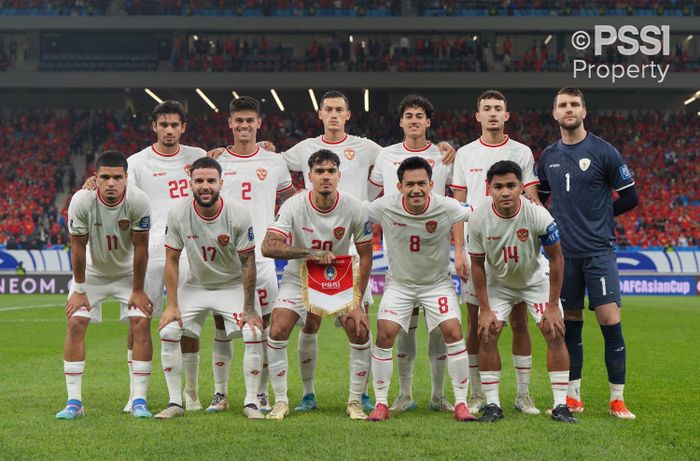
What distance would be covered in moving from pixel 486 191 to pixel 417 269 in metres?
1.00

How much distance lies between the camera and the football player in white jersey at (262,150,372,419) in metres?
6.68

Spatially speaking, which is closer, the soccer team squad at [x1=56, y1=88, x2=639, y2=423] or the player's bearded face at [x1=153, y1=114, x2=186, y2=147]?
the soccer team squad at [x1=56, y1=88, x2=639, y2=423]

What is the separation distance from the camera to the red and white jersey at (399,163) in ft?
24.4

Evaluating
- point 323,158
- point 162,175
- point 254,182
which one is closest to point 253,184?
point 254,182

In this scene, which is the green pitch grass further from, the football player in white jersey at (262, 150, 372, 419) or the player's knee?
the player's knee

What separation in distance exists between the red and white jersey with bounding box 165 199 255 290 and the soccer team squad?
0.04 ft

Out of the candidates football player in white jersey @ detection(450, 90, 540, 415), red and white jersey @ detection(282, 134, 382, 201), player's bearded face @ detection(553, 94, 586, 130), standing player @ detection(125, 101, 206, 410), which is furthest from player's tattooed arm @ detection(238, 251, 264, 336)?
player's bearded face @ detection(553, 94, 586, 130)

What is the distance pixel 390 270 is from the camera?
695cm

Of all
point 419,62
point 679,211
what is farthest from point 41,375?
point 419,62

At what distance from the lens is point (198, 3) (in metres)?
38.0

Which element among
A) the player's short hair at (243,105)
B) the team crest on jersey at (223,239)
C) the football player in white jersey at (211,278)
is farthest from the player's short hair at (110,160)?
the player's short hair at (243,105)

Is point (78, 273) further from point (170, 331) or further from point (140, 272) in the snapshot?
point (170, 331)

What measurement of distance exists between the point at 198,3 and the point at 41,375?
31.2 meters

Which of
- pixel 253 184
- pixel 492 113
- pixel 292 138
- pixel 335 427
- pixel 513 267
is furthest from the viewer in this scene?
pixel 292 138
